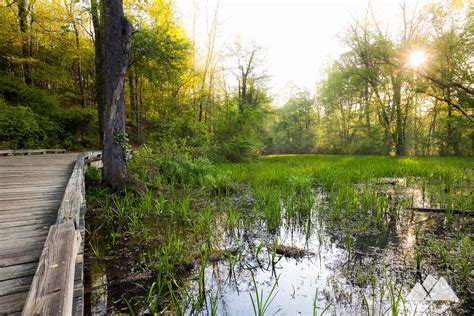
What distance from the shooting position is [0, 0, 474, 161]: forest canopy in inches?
482

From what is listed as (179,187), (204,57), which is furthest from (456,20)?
(179,187)

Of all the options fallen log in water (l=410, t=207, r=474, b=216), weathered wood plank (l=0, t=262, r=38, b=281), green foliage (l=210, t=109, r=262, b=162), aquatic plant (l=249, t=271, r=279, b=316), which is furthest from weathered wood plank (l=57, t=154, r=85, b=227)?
green foliage (l=210, t=109, r=262, b=162)

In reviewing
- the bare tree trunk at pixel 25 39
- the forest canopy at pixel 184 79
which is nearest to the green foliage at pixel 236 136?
the forest canopy at pixel 184 79

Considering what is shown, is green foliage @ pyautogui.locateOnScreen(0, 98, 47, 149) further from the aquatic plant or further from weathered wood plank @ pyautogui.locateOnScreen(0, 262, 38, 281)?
the aquatic plant

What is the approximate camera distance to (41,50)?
16.2 m

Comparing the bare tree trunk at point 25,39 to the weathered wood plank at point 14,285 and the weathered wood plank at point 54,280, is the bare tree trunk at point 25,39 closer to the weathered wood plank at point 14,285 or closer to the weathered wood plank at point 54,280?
the weathered wood plank at point 14,285

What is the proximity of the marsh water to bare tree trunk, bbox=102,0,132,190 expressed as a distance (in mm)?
2559

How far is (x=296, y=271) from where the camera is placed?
288 centimetres

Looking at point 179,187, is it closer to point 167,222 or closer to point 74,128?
point 167,222

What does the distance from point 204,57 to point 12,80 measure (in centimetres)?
1574

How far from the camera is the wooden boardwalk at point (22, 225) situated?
1668 mm

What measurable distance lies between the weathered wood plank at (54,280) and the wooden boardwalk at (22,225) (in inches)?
4.5

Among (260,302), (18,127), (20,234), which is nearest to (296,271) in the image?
(260,302)

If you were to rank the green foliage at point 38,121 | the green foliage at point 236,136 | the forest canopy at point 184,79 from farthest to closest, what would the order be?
the green foliage at point 236,136, the forest canopy at point 184,79, the green foliage at point 38,121
